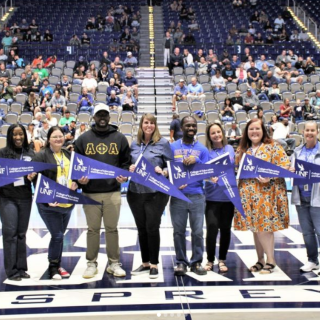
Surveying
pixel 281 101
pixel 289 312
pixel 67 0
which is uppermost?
pixel 67 0

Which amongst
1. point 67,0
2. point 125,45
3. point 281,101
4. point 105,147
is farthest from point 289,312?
point 67,0

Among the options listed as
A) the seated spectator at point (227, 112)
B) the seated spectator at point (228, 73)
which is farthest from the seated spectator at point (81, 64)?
the seated spectator at point (227, 112)

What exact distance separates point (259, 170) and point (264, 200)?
0.33m

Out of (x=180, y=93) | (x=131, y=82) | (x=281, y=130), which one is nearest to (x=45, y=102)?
(x=131, y=82)

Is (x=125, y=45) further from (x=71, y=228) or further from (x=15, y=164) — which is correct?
(x=15, y=164)

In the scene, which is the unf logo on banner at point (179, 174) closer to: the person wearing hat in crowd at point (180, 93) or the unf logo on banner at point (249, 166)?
the unf logo on banner at point (249, 166)

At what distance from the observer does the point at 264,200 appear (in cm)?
646

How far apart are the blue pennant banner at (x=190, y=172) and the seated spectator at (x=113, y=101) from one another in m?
11.4

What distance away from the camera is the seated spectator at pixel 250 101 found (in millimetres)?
17609

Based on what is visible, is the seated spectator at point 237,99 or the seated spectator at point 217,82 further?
the seated spectator at point 217,82

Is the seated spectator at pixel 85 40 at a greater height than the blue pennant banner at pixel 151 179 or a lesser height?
greater

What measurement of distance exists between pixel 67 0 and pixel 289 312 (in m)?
25.6

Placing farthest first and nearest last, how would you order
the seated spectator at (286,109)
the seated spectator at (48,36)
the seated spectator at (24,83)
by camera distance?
the seated spectator at (48,36) < the seated spectator at (24,83) < the seated spectator at (286,109)

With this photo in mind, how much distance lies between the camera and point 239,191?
259 inches
